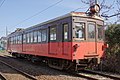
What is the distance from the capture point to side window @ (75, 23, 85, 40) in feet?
39.2

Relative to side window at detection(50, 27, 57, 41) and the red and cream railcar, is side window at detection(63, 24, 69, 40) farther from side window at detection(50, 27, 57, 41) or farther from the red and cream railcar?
side window at detection(50, 27, 57, 41)

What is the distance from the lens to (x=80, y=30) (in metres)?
12.1

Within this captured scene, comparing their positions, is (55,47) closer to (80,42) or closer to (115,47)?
(80,42)

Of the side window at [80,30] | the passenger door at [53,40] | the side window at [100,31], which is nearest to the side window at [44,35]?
the passenger door at [53,40]

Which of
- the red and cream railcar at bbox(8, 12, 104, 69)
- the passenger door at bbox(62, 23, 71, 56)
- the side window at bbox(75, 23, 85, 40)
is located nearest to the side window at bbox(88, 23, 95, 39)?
the red and cream railcar at bbox(8, 12, 104, 69)

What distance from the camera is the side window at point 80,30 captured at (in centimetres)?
1194

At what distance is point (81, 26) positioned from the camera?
39.9 feet

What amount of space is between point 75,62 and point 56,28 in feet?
8.03

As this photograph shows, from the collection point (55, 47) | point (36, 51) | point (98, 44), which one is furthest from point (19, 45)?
point (98, 44)

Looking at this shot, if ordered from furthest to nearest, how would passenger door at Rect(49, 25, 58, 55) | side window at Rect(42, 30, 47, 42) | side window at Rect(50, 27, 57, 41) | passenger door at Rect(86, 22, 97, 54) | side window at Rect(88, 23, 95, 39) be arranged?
1. side window at Rect(42, 30, 47, 42)
2. side window at Rect(50, 27, 57, 41)
3. passenger door at Rect(49, 25, 58, 55)
4. side window at Rect(88, 23, 95, 39)
5. passenger door at Rect(86, 22, 97, 54)

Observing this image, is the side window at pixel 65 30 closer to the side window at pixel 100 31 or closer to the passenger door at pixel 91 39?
the passenger door at pixel 91 39

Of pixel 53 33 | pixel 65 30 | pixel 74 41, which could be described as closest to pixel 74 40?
pixel 74 41

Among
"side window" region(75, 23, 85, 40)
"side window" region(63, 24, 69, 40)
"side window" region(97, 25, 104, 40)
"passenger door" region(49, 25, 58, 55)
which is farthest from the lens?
"passenger door" region(49, 25, 58, 55)

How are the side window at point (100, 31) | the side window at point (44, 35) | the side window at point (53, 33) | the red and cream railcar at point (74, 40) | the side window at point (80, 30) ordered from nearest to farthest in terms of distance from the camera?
the red and cream railcar at point (74, 40)
the side window at point (80, 30)
the side window at point (100, 31)
the side window at point (53, 33)
the side window at point (44, 35)
